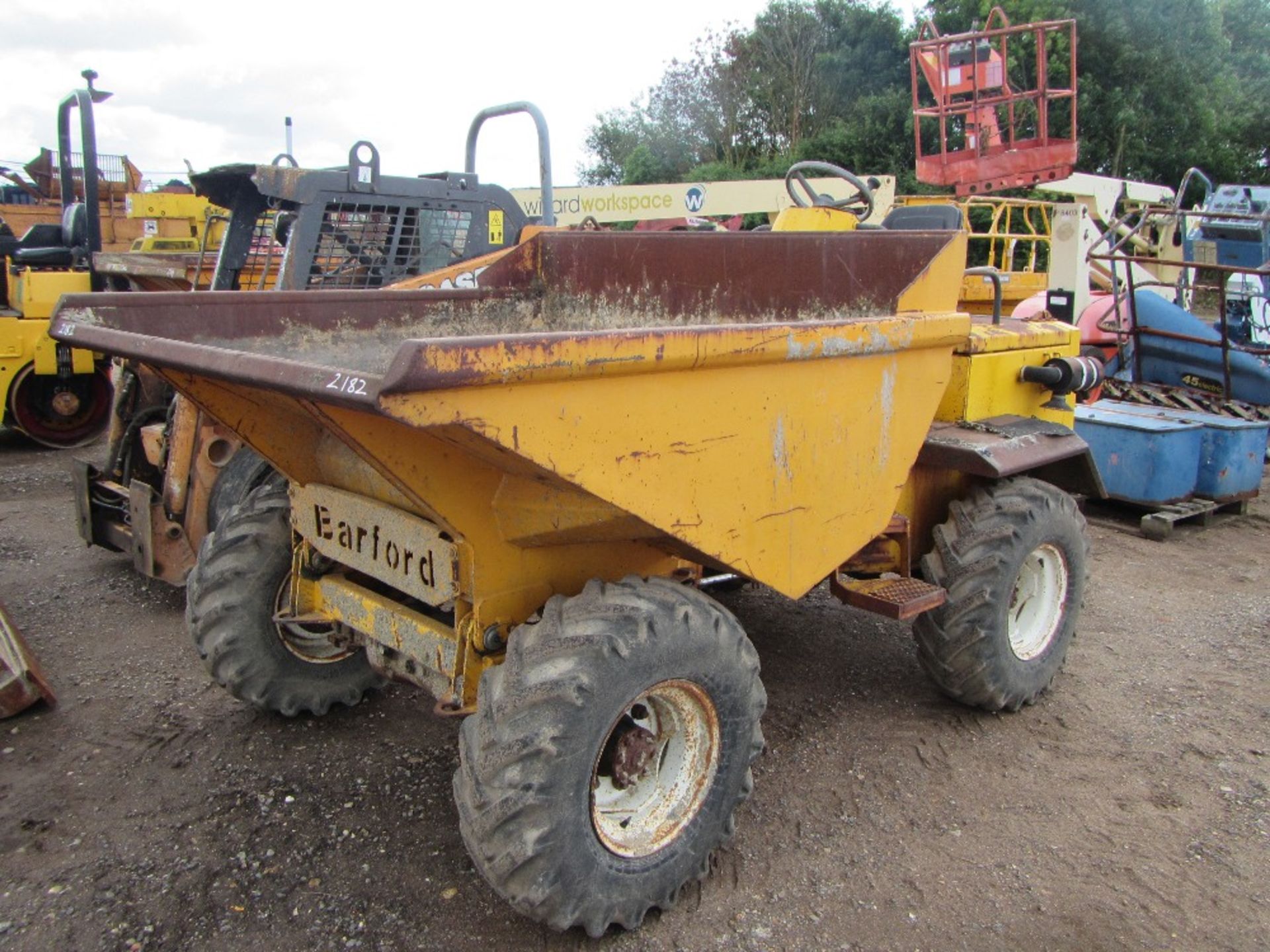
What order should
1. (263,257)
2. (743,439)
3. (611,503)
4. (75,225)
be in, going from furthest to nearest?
1. (75,225)
2. (263,257)
3. (743,439)
4. (611,503)

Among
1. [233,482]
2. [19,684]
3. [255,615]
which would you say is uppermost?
[233,482]

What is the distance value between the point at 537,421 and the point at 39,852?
2043 mm

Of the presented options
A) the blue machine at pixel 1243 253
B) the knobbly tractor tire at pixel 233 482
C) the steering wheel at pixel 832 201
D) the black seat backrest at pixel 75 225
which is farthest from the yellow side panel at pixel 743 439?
the black seat backrest at pixel 75 225

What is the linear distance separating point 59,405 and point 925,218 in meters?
7.50

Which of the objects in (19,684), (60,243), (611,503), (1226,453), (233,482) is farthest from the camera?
(60,243)

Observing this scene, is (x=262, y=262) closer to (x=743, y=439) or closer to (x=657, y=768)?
(x=743, y=439)

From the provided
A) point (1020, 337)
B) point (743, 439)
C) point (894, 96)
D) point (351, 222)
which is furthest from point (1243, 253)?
point (894, 96)

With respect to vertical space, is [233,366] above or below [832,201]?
below

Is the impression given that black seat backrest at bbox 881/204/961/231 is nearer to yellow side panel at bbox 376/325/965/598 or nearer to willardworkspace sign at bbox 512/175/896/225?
yellow side panel at bbox 376/325/965/598

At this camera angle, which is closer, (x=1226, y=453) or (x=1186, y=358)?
(x=1226, y=453)

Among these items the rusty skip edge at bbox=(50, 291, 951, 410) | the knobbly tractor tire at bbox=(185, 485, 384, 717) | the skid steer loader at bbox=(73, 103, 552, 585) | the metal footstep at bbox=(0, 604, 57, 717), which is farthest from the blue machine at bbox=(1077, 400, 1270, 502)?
the metal footstep at bbox=(0, 604, 57, 717)

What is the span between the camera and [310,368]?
1.95 m

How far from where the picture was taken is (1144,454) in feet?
20.6

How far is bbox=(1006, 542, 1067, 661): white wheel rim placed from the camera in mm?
3809
